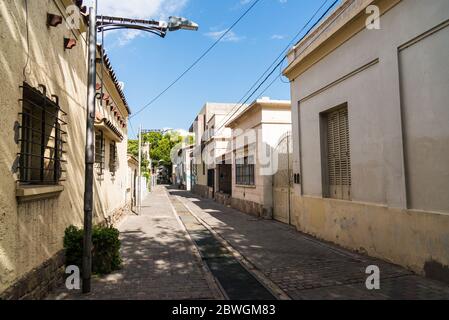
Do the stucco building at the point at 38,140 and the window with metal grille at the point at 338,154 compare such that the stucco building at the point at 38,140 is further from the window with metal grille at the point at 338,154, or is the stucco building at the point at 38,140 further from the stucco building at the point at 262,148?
the stucco building at the point at 262,148

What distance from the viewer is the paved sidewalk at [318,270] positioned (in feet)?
15.6

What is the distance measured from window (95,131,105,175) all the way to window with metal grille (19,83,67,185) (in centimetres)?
331

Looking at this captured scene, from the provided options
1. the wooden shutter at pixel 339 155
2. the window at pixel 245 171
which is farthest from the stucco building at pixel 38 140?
the window at pixel 245 171

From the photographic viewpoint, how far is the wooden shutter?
26.0ft

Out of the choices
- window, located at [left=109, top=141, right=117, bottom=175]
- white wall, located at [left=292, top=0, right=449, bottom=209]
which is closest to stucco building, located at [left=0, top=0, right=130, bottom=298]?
window, located at [left=109, top=141, right=117, bottom=175]

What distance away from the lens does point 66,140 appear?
573 centimetres

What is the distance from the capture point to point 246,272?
5.98 meters

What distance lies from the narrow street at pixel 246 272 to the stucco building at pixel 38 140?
103 cm

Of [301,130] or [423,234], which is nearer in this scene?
[423,234]

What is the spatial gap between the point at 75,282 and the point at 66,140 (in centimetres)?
245

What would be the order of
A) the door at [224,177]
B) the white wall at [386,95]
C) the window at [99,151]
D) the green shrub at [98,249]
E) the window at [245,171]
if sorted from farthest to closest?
the door at [224,177] < the window at [245,171] < the window at [99,151] < the green shrub at [98,249] < the white wall at [386,95]

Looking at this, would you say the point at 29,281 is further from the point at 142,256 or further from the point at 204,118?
the point at 204,118

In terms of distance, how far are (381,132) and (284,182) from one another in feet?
19.8

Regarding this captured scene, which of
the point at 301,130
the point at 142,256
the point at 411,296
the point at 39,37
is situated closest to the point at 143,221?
the point at 142,256
